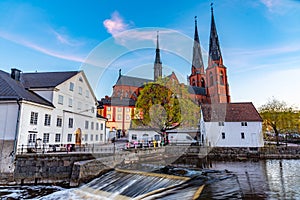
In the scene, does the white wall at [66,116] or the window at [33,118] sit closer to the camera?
the white wall at [66,116]

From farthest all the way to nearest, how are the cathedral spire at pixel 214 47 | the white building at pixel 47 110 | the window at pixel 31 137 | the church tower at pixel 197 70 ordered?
the church tower at pixel 197 70 < the cathedral spire at pixel 214 47 < the window at pixel 31 137 < the white building at pixel 47 110

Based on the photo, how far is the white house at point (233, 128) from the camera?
31.2 m

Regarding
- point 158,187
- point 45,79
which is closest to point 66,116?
point 45,79

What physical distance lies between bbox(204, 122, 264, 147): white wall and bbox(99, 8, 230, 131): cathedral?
17014 millimetres

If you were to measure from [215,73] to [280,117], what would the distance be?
31437 mm

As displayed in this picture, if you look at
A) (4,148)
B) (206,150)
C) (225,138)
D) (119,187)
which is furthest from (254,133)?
(4,148)

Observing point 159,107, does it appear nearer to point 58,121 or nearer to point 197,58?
point 58,121

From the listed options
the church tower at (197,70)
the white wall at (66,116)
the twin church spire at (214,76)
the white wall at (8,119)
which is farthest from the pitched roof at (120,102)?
the church tower at (197,70)

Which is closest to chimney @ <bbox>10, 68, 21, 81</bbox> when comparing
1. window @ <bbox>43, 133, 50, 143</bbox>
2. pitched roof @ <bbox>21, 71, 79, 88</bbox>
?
pitched roof @ <bbox>21, 71, 79, 88</bbox>

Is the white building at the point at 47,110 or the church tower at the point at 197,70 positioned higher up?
the church tower at the point at 197,70

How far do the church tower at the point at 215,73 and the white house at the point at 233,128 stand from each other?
30967 millimetres

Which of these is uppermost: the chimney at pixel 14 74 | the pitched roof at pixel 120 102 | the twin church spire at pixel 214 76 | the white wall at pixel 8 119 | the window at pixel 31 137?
the twin church spire at pixel 214 76

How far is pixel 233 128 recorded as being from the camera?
31859 mm

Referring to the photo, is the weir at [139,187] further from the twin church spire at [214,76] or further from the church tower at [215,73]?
the church tower at [215,73]
